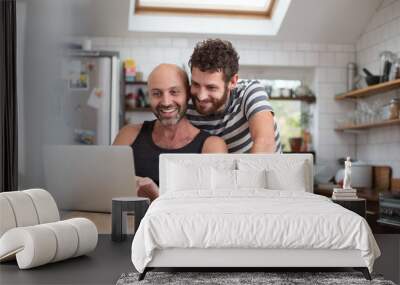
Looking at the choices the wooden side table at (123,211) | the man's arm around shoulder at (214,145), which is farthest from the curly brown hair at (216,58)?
the wooden side table at (123,211)

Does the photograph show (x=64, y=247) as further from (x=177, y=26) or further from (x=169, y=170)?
(x=177, y=26)

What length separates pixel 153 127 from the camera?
5551 mm

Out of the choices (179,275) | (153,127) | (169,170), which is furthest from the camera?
(153,127)

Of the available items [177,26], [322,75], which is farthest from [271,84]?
[177,26]

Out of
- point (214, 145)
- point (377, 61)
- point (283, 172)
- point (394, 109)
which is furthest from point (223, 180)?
→ point (377, 61)

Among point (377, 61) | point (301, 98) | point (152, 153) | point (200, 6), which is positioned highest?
point (200, 6)

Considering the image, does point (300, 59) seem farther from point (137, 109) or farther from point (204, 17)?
point (137, 109)

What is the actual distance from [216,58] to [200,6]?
1841mm

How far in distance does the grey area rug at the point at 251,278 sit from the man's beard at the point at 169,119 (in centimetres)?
197

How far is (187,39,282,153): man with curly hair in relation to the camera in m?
5.36

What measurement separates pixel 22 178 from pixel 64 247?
1.83 metres

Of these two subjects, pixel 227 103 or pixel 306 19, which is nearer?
pixel 227 103

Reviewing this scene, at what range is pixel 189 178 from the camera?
190 inches

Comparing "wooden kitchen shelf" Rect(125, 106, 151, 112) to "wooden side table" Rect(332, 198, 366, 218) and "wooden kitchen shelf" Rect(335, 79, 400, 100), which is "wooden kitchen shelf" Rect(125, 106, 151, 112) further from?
"wooden side table" Rect(332, 198, 366, 218)
